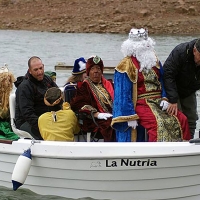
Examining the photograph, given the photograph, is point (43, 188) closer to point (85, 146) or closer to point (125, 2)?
point (85, 146)

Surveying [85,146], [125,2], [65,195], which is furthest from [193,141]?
[125,2]

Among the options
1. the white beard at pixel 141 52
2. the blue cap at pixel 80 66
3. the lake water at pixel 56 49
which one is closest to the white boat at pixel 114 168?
the white beard at pixel 141 52

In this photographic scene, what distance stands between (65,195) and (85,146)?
0.64 meters

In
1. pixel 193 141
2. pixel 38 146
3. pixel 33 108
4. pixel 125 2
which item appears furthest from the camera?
pixel 125 2

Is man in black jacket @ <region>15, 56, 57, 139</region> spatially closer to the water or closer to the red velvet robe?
the red velvet robe

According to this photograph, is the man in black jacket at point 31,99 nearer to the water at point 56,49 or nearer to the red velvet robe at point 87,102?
the red velvet robe at point 87,102

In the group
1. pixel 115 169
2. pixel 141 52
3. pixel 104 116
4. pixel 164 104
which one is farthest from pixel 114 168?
pixel 141 52

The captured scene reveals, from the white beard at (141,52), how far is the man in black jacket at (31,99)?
100 centimetres

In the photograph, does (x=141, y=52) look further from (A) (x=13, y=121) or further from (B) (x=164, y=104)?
(A) (x=13, y=121)

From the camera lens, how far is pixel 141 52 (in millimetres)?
6133

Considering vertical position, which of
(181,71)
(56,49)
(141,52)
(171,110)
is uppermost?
(56,49)

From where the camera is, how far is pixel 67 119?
6445 millimetres

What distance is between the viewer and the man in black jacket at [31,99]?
6551 mm

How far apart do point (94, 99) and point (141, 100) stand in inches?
22.1
